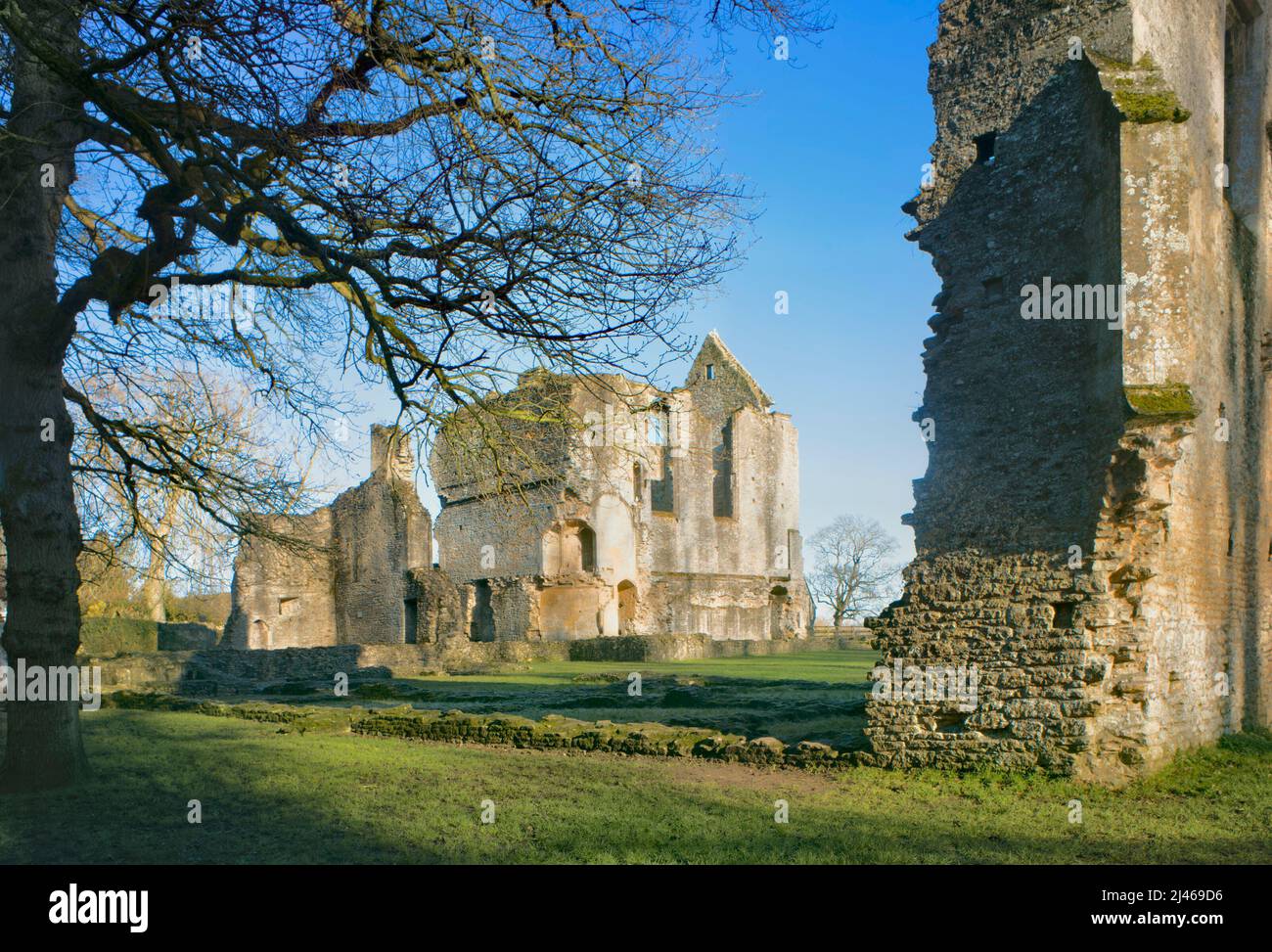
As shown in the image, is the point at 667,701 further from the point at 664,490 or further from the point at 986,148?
the point at 664,490

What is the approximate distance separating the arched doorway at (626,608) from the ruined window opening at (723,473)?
836 cm

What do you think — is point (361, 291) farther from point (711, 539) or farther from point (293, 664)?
point (711, 539)

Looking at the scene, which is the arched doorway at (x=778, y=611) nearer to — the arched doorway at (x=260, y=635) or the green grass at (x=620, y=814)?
the arched doorway at (x=260, y=635)

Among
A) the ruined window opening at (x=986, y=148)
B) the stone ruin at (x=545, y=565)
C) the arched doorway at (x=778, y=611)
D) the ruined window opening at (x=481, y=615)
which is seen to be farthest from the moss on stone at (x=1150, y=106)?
the arched doorway at (x=778, y=611)

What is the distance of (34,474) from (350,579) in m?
30.8

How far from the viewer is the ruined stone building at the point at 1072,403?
887 cm

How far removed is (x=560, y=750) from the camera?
11.9 meters

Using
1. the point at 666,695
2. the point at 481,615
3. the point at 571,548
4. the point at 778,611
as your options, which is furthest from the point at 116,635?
the point at 778,611

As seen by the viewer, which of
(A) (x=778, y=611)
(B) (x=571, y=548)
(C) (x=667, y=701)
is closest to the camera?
(C) (x=667, y=701)

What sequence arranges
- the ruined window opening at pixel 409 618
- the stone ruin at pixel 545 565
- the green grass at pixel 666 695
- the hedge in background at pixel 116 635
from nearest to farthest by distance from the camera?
the green grass at pixel 666 695, the hedge in background at pixel 116 635, the stone ruin at pixel 545 565, the ruined window opening at pixel 409 618

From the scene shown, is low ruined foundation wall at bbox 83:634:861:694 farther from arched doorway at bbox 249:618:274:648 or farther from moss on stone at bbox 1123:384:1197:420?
moss on stone at bbox 1123:384:1197:420

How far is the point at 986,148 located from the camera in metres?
10.3
